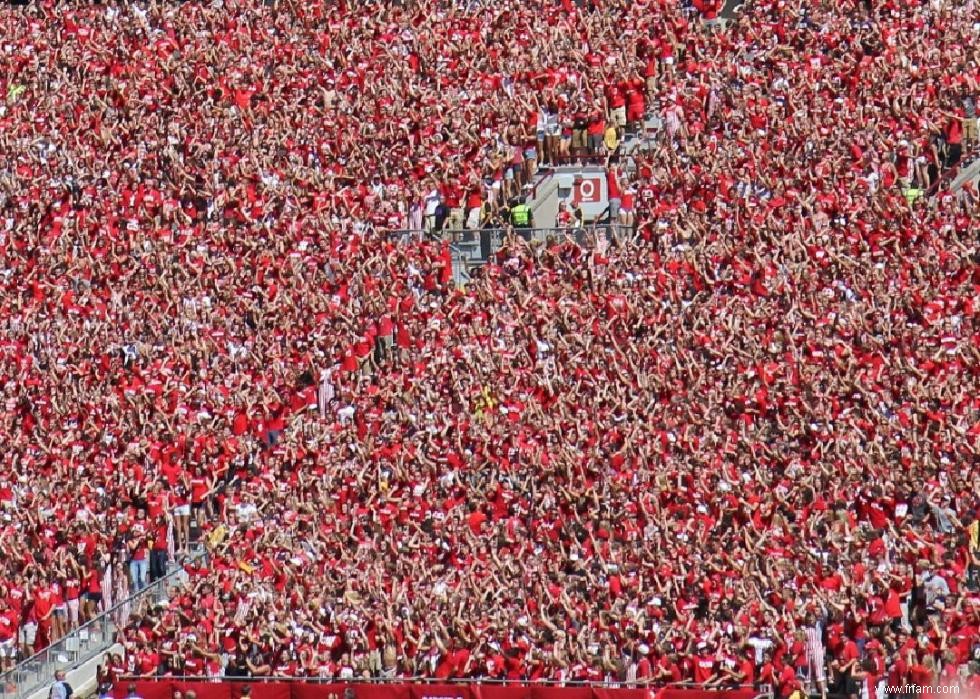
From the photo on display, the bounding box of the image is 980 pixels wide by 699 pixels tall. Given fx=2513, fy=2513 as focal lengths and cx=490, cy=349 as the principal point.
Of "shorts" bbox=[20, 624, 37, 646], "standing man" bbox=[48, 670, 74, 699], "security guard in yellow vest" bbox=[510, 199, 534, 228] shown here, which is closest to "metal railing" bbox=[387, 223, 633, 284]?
"security guard in yellow vest" bbox=[510, 199, 534, 228]

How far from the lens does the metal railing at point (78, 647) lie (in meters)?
30.9

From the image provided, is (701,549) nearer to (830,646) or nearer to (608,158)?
(830,646)

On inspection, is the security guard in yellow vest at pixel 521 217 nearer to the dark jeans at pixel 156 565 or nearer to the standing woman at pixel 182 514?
the standing woman at pixel 182 514

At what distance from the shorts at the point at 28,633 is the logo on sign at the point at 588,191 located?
12.1 metres

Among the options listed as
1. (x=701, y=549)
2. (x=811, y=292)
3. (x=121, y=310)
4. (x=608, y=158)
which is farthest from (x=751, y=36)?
(x=701, y=549)

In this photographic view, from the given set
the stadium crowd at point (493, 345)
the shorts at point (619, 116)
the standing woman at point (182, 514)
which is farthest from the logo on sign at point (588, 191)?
the standing woman at point (182, 514)

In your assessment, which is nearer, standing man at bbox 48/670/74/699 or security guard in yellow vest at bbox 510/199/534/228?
standing man at bbox 48/670/74/699

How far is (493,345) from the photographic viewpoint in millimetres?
36375

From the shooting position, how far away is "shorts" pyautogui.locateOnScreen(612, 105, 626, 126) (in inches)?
1640

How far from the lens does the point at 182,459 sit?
35.6m

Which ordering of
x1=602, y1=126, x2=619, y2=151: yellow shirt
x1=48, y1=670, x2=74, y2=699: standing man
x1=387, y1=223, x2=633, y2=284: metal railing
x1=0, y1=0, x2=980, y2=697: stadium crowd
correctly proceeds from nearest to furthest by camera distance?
x1=0, y1=0, x2=980, y2=697: stadium crowd → x1=48, y1=670, x2=74, y2=699: standing man → x1=387, y1=223, x2=633, y2=284: metal railing → x1=602, y1=126, x2=619, y2=151: yellow shirt

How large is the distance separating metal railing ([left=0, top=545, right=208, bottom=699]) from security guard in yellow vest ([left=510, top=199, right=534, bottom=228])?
9.49 m

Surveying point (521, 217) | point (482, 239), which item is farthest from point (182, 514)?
point (521, 217)

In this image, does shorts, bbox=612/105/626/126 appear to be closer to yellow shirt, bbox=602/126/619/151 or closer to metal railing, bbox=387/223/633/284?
yellow shirt, bbox=602/126/619/151
